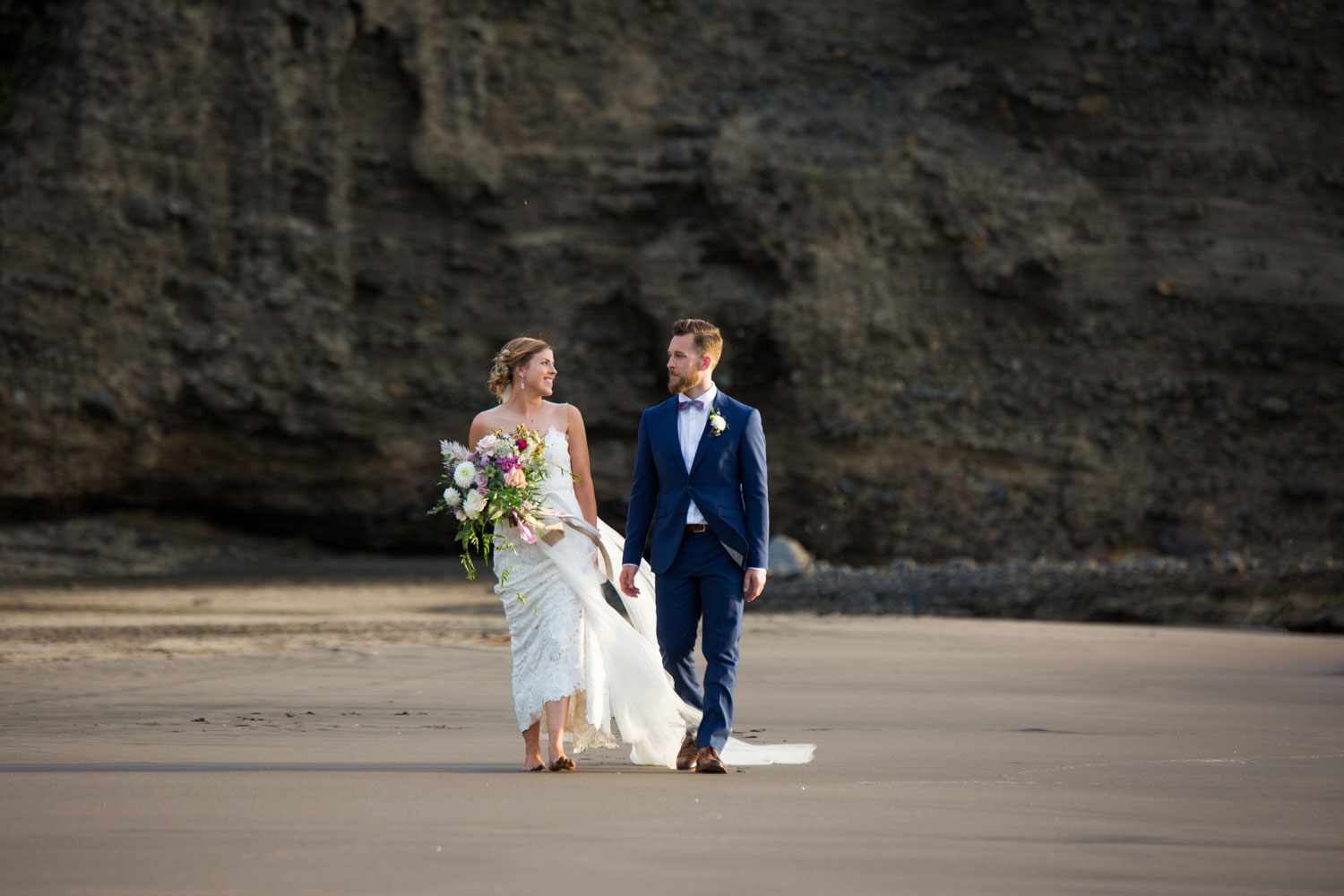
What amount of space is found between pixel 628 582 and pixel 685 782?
3.22ft

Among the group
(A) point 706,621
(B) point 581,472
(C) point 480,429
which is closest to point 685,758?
(A) point 706,621

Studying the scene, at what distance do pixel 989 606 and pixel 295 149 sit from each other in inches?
594

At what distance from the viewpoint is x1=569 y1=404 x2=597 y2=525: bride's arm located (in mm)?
6441

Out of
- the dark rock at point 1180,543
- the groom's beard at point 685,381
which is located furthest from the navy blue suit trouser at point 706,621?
the dark rock at point 1180,543

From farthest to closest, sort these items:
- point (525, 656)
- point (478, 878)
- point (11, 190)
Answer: point (11, 190) → point (525, 656) → point (478, 878)

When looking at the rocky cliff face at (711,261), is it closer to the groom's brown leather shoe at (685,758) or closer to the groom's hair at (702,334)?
the groom's hair at (702,334)

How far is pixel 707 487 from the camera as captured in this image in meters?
6.09

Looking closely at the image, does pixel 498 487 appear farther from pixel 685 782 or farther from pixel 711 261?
pixel 711 261

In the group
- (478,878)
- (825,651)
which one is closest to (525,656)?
(478,878)

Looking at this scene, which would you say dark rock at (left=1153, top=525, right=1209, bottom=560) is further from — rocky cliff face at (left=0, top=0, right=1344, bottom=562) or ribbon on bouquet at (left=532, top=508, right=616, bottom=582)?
ribbon on bouquet at (left=532, top=508, right=616, bottom=582)

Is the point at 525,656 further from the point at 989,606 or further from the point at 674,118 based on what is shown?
the point at 674,118

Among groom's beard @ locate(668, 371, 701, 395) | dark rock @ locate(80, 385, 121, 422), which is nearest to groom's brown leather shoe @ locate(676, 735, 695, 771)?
groom's beard @ locate(668, 371, 701, 395)

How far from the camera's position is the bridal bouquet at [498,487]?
6242 mm

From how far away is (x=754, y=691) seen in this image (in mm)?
9234
